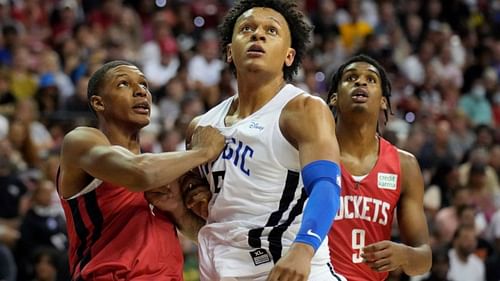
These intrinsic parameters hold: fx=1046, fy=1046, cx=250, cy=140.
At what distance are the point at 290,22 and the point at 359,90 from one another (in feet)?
2.80

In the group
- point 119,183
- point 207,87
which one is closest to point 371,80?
point 119,183

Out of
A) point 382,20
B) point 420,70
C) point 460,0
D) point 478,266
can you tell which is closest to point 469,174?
point 478,266

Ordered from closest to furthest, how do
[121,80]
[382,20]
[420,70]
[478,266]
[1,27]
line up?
[121,80]
[478,266]
[1,27]
[420,70]
[382,20]

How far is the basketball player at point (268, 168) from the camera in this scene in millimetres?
4996

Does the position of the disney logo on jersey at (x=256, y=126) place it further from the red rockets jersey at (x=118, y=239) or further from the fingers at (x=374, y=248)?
the fingers at (x=374, y=248)

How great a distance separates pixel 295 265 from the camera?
4.74 m

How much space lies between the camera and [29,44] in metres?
13.5

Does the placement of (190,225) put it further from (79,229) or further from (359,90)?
(359,90)

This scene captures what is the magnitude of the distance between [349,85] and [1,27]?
26.8 ft

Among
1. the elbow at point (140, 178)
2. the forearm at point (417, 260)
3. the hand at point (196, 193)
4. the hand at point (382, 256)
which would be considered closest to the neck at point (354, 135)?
the forearm at point (417, 260)

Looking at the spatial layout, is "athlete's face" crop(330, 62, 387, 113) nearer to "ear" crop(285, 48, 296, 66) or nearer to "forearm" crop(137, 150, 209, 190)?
"ear" crop(285, 48, 296, 66)

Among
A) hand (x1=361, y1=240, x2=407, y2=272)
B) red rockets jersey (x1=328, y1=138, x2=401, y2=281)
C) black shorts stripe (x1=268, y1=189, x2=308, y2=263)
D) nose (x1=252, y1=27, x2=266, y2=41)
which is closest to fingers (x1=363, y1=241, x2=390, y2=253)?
hand (x1=361, y1=240, x2=407, y2=272)

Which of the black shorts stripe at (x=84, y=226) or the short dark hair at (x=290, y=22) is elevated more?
the short dark hair at (x=290, y=22)

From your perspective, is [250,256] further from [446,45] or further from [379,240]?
[446,45]
